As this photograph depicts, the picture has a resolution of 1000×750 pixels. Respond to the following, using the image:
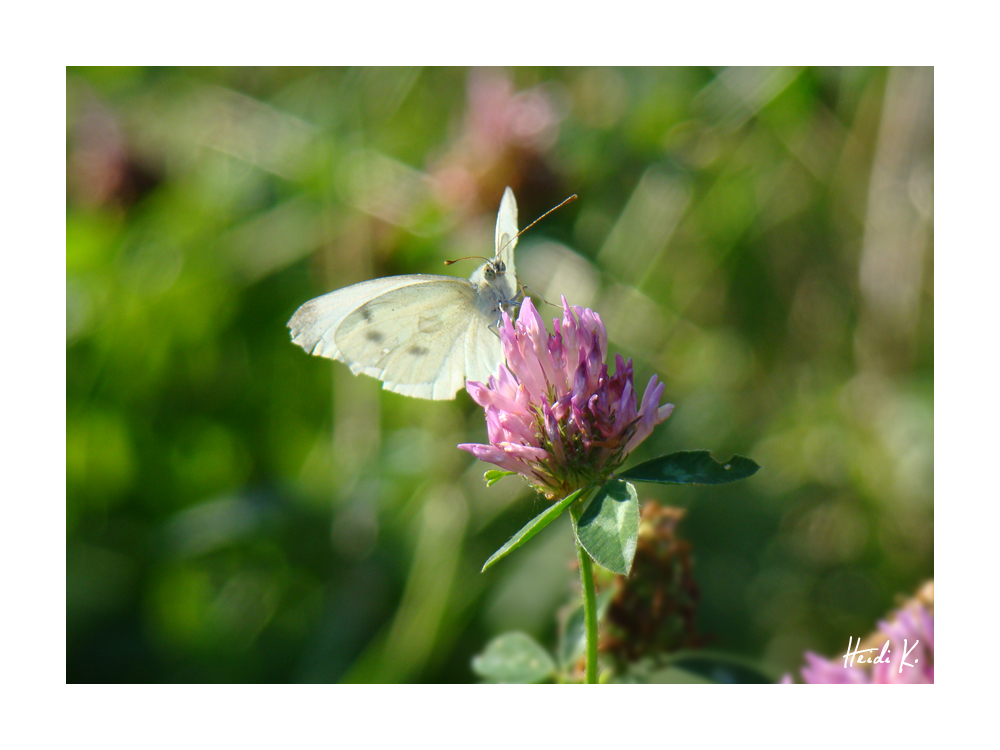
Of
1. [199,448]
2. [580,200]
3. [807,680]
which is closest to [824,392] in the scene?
[580,200]

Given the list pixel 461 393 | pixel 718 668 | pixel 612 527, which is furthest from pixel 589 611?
pixel 461 393

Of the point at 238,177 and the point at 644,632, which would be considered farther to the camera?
the point at 238,177

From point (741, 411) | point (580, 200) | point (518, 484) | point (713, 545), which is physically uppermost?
point (580, 200)

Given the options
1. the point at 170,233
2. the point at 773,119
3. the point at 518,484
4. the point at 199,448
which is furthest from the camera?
the point at 170,233

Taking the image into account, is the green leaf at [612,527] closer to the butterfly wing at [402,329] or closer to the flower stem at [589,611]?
the flower stem at [589,611]

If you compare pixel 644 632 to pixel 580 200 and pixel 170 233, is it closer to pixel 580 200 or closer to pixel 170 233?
pixel 580 200

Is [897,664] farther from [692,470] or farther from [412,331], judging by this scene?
[412,331]

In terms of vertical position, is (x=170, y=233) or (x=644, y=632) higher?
(x=170, y=233)

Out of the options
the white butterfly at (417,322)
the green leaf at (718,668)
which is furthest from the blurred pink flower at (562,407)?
the green leaf at (718,668)
